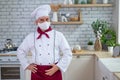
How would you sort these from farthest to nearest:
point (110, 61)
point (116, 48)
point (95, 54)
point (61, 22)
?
point (61, 22), point (95, 54), point (116, 48), point (110, 61)

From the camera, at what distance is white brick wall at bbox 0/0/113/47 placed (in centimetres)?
445

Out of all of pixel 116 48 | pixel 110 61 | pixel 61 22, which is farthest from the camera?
pixel 61 22

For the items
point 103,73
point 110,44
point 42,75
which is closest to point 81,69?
point 110,44

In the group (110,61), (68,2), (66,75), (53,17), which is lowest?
(66,75)

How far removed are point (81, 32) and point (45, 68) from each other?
2147 millimetres

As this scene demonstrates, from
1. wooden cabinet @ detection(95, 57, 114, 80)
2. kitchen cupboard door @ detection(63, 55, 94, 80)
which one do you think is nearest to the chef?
wooden cabinet @ detection(95, 57, 114, 80)

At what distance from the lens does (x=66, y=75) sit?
4.04m

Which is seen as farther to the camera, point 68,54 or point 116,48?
point 116,48

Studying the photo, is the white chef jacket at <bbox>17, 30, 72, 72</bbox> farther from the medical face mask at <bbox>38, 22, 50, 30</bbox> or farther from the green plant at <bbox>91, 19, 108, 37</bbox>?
the green plant at <bbox>91, 19, 108, 37</bbox>

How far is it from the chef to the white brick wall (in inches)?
77.7

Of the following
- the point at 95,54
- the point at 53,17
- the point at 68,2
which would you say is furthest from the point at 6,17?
the point at 95,54

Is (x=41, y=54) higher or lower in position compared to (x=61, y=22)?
lower

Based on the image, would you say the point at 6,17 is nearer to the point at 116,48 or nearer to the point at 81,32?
the point at 81,32

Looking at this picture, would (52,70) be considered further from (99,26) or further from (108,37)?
(108,37)
